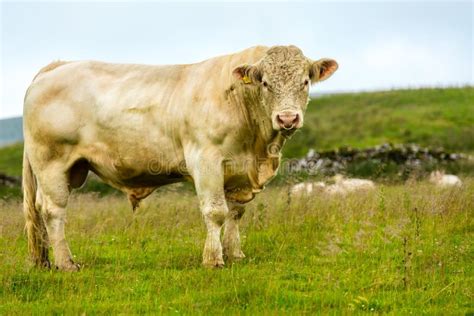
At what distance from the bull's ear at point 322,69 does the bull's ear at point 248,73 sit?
2.32 ft

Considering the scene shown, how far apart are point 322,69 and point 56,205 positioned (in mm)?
A: 3958

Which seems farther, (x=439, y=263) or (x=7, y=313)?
(x=439, y=263)

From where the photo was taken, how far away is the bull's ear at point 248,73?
9.38 meters

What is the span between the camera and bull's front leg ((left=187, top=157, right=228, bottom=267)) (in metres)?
9.34

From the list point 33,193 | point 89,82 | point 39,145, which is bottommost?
point 33,193

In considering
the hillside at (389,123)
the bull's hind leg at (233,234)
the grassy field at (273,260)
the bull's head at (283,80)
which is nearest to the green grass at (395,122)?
the hillside at (389,123)

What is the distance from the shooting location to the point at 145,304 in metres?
7.59

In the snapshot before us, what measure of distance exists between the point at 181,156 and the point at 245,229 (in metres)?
2.27

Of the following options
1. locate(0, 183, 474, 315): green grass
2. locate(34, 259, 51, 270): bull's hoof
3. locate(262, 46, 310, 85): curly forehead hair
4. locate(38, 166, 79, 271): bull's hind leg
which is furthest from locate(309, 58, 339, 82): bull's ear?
locate(34, 259, 51, 270): bull's hoof

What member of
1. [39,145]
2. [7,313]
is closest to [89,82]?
[39,145]

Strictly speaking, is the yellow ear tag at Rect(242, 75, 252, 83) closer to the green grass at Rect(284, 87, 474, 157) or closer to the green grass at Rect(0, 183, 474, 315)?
the green grass at Rect(0, 183, 474, 315)

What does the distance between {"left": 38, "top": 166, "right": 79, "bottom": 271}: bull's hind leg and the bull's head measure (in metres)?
2.84

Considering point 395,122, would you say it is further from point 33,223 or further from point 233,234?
point 33,223

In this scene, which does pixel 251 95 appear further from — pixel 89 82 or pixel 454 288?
pixel 454 288
